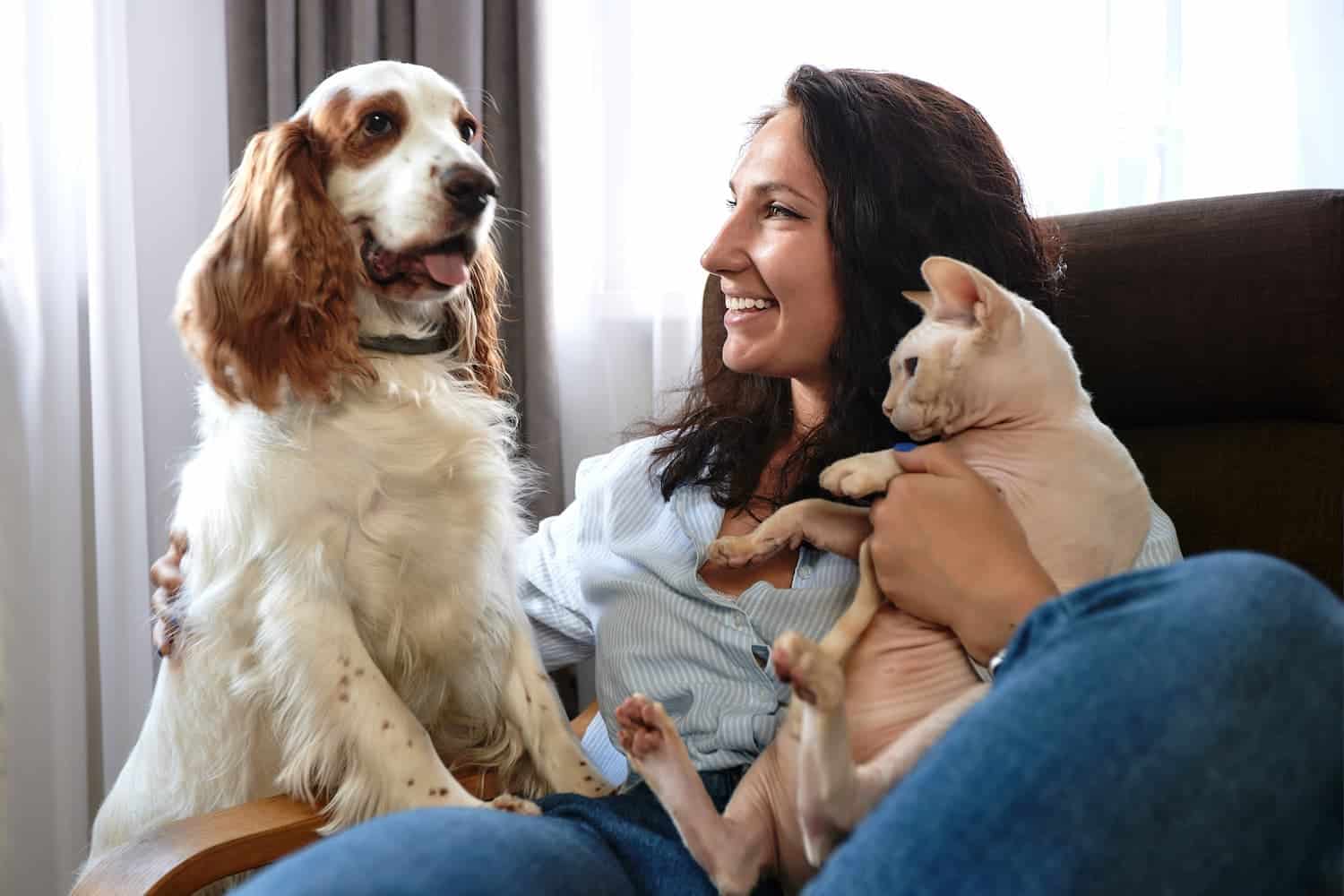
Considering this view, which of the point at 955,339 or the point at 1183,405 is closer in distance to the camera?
the point at 955,339

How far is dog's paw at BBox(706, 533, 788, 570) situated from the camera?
121cm

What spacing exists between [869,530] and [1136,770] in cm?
56

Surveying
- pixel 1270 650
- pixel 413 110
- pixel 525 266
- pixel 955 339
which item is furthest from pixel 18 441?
pixel 1270 650

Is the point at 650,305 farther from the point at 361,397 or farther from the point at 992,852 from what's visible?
the point at 992,852

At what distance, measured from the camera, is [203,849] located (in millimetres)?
1090

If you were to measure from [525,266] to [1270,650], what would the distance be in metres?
1.84

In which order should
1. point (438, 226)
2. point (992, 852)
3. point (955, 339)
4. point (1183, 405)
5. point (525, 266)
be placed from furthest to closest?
point (525, 266)
point (1183, 405)
point (438, 226)
point (955, 339)
point (992, 852)

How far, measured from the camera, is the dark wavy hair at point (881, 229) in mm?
1384

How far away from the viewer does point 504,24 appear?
239 cm

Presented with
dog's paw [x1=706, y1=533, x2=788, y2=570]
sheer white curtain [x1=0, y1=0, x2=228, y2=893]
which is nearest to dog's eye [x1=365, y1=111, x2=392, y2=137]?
dog's paw [x1=706, y1=533, x2=788, y2=570]

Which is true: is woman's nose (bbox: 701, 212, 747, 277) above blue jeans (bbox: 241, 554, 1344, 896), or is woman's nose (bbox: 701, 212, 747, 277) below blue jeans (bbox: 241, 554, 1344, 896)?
above

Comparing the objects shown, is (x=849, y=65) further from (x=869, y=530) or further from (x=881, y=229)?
(x=869, y=530)

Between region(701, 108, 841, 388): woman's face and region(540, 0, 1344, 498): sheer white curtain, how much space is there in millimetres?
937

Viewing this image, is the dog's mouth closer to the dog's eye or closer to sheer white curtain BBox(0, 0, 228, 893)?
the dog's eye
